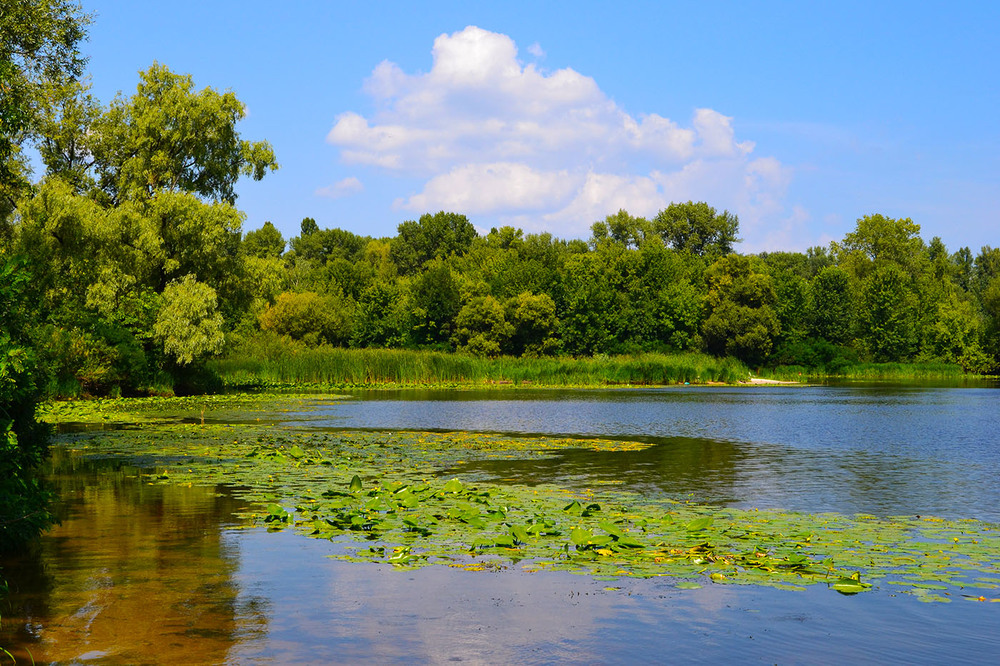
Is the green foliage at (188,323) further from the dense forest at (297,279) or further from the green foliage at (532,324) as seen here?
the green foliage at (532,324)

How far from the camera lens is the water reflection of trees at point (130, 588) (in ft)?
23.8

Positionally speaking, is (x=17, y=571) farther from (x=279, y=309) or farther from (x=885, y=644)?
(x=279, y=309)

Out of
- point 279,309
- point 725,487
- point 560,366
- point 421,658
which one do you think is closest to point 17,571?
point 421,658

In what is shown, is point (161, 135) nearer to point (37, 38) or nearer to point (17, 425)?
point (37, 38)

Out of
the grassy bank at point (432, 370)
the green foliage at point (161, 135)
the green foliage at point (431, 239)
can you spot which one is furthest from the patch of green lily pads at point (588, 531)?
the green foliage at point (431, 239)

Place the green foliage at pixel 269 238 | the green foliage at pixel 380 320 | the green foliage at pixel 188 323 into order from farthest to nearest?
the green foliage at pixel 269 238, the green foliage at pixel 380 320, the green foliage at pixel 188 323

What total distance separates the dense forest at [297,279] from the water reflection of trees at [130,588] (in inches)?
46.0

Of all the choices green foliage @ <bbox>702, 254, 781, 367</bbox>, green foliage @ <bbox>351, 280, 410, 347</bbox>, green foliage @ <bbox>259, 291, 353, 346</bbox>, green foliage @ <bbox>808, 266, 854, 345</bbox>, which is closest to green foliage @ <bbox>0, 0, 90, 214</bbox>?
green foliage @ <bbox>259, 291, 353, 346</bbox>

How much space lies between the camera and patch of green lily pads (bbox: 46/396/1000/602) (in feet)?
32.3

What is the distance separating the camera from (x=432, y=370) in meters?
65.4

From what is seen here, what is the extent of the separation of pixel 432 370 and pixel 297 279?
52.8m

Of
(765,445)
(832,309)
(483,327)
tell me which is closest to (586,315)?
(483,327)

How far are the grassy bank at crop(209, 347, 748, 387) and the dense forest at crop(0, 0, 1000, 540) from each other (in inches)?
102

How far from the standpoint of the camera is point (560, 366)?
232ft
